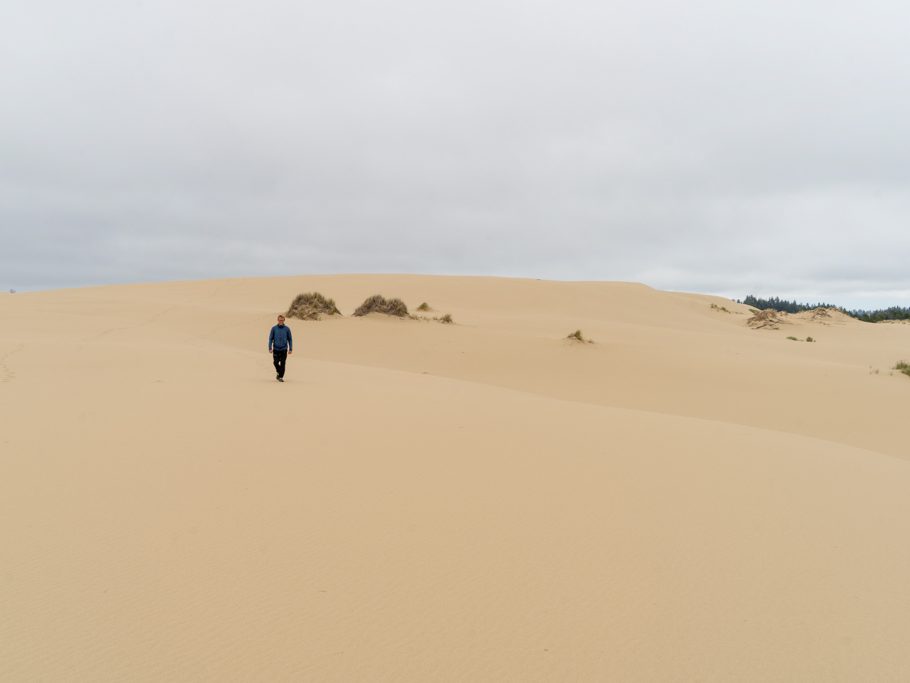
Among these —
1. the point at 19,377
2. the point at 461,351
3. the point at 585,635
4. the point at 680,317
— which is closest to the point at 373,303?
the point at 461,351

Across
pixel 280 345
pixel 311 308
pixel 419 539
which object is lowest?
pixel 419 539

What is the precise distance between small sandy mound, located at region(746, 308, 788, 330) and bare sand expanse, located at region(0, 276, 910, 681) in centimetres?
2572

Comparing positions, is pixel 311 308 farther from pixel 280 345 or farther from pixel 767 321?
pixel 767 321

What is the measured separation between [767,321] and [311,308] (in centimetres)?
2650

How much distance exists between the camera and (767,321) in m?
33.8

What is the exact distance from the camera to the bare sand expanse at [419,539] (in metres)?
2.65

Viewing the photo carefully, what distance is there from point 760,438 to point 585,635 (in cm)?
598

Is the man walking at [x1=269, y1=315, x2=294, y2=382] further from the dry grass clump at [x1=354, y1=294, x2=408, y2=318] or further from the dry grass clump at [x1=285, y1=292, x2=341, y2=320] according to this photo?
the dry grass clump at [x1=354, y1=294, x2=408, y2=318]

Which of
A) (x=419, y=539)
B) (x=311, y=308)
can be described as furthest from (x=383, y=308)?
(x=419, y=539)

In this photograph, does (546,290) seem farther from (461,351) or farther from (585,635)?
(585,635)

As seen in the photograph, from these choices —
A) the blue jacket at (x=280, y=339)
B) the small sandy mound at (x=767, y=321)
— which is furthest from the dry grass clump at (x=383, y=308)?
the small sandy mound at (x=767, y=321)

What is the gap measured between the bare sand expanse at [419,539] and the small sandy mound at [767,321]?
84.4ft

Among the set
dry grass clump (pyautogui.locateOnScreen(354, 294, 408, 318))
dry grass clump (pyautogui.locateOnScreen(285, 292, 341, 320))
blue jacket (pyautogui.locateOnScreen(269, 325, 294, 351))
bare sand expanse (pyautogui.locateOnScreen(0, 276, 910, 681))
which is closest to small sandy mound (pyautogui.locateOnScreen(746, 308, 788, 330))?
dry grass clump (pyautogui.locateOnScreen(354, 294, 408, 318))

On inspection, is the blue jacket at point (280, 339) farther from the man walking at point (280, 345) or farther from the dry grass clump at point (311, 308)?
the dry grass clump at point (311, 308)
